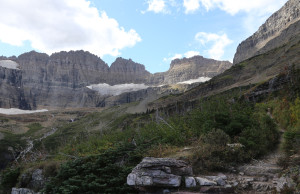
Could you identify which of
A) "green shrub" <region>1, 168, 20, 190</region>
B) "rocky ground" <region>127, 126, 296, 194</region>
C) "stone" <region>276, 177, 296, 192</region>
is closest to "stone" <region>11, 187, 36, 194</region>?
"green shrub" <region>1, 168, 20, 190</region>

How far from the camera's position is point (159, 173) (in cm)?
1380

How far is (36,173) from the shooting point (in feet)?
81.3

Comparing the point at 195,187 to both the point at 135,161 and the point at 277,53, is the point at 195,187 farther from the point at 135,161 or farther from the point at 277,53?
the point at 277,53

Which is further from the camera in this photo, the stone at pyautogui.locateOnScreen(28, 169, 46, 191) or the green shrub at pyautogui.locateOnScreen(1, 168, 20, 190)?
the green shrub at pyautogui.locateOnScreen(1, 168, 20, 190)

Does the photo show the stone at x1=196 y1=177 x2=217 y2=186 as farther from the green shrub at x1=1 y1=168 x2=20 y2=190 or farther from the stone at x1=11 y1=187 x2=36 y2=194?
the green shrub at x1=1 y1=168 x2=20 y2=190

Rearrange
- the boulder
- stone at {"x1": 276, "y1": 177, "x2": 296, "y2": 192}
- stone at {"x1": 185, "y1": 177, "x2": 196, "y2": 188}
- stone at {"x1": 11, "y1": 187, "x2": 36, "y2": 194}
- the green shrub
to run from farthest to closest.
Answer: the green shrub, stone at {"x1": 11, "y1": 187, "x2": 36, "y2": 194}, the boulder, stone at {"x1": 185, "y1": 177, "x2": 196, "y2": 188}, stone at {"x1": 276, "y1": 177, "x2": 296, "y2": 192}

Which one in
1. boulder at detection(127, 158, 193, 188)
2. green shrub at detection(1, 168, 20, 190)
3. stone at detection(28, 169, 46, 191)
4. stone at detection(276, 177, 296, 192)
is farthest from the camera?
green shrub at detection(1, 168, 20, 190)

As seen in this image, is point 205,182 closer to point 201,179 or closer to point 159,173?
point 201,179

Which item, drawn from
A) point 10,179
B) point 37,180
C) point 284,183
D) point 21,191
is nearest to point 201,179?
point 284,183

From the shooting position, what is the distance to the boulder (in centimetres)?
1351

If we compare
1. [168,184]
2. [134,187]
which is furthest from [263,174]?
[134,187]

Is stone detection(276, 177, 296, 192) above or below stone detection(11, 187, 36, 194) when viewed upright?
above

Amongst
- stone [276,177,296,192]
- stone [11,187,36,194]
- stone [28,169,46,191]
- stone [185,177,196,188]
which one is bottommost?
stone [11,187,36,194]

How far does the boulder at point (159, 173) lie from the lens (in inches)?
532
